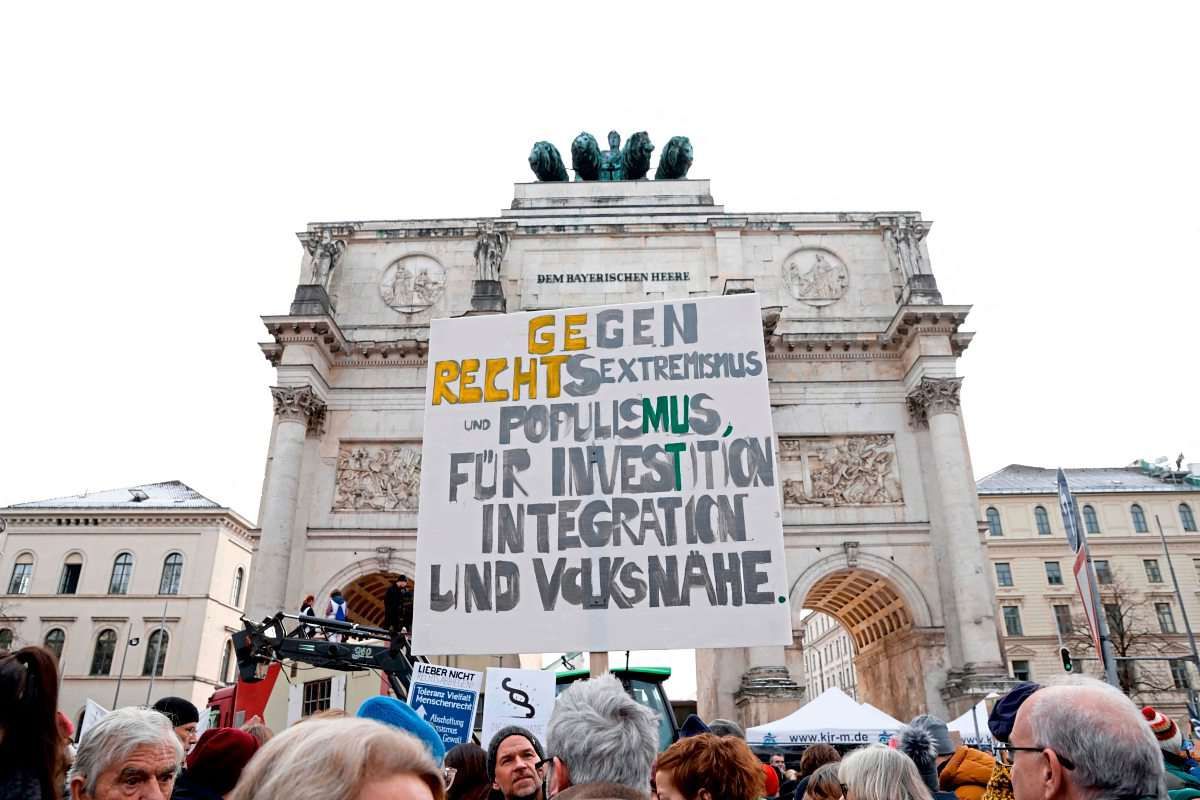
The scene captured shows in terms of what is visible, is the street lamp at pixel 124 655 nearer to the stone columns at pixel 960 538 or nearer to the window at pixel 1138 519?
the stone columns at pixel 960 538

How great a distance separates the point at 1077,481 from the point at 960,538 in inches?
1882

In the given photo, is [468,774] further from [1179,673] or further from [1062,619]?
[1179,673]

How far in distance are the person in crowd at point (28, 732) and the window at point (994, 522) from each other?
65638mm

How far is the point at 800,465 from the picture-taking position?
1058 inches

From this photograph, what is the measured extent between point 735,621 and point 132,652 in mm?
54887

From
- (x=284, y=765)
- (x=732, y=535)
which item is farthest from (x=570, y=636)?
(x=284, y=765)

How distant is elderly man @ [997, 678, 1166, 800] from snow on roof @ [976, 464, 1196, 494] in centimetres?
6559

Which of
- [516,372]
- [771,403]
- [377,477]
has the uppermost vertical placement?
[771,403]

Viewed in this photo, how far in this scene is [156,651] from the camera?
5181 cm

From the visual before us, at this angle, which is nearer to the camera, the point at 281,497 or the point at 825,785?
the point at 825,785

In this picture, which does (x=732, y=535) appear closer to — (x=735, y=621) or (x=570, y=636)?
(x=735, y=621)

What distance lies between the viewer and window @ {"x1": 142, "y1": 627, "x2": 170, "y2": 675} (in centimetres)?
5144

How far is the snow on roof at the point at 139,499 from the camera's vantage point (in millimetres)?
55875

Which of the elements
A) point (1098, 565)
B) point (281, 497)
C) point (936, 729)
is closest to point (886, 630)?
point (281, 497)
